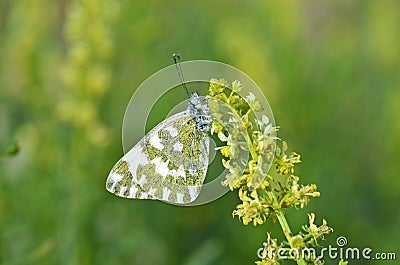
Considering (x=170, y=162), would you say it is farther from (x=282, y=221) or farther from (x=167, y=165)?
(x=282, y=221)

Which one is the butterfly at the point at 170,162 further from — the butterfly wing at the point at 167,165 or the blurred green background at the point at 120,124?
the blurred green background at the point at 120,124

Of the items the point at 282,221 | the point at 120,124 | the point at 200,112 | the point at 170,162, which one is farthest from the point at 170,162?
the point at 120,124

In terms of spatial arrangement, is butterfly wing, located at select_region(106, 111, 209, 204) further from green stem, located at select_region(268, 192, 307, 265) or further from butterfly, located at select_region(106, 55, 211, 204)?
green stem, located at select_region(268, 192, 307, 265)

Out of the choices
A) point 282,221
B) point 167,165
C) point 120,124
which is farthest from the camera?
A: point 120,124

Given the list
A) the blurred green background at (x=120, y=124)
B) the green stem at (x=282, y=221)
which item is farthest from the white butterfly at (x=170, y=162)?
the blurred green background at (x=120, y=124)

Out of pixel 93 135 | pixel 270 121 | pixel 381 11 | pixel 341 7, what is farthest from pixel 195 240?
pixel 341 7

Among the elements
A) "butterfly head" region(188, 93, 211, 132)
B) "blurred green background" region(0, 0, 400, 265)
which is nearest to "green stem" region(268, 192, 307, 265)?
"butterfly head" region(188, 93, 211, 132)
